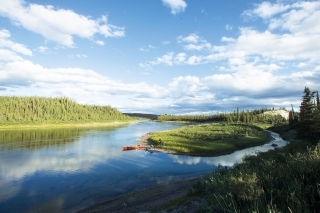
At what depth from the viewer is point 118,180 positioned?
3566 cm

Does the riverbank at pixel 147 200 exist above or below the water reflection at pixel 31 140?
below

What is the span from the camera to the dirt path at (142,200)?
77.5ft

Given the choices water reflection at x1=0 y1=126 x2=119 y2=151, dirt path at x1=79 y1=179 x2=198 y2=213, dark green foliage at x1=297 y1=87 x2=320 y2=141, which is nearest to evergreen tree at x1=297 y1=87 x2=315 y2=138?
dark green foliage at x1=297 y1=87 x2=320 y2=141

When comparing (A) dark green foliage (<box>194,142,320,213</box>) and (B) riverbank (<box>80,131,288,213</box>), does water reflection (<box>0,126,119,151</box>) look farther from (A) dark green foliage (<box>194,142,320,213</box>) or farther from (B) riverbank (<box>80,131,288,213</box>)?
(A) dark green foliage (<box>194,142,320,213</box>)

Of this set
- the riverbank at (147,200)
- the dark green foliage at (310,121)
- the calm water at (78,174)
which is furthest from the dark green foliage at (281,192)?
the dark green foliage at (310,121)

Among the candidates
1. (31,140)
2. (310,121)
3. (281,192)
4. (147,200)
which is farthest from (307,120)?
(31,140)

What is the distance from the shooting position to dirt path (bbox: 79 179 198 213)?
77.5ft

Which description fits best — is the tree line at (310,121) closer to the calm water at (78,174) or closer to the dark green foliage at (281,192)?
the calm water at (78,174)

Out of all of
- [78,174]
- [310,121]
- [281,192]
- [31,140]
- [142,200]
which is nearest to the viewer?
[281,192]

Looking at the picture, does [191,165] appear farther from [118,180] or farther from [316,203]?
[316,203]

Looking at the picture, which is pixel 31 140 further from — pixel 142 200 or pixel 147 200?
pixel 147 200

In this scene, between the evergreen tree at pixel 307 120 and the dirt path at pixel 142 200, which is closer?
the dirt path at pixel 142 200

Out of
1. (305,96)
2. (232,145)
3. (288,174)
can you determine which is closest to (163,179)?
(288,174)

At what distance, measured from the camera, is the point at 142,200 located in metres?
25.8
